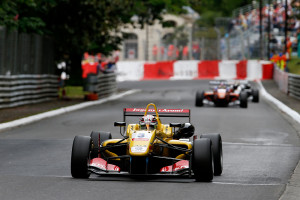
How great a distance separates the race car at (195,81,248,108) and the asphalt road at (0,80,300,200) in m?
2.20

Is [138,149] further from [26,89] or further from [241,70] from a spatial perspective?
[241,70]

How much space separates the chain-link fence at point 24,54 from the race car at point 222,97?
609 centimetres

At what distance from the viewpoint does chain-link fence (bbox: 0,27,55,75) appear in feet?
77.8

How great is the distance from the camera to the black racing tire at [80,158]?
912cm

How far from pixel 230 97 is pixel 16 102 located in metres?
7.08

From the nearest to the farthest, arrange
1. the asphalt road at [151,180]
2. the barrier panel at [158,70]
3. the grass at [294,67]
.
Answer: the asphalt road at [151,180], the grass at [294,67], the barrier panel at [158,70]

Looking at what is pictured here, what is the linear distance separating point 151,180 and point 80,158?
36.2 inches

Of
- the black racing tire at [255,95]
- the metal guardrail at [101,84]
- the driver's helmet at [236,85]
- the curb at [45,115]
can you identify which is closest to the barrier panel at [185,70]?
the metal guardrail at [101,84]

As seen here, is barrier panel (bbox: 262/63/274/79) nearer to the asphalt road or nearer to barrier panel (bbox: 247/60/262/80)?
barrier panel (bbox: 247/60/262/80)

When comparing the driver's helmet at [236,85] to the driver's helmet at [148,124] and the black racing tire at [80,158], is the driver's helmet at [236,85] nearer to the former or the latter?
the driver's helmet at [148,124]

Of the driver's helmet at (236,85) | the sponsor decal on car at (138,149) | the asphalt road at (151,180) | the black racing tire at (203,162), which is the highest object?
the driver's helmet at (236,85)

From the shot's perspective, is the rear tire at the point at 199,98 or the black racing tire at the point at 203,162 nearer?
the black racing tire at the point at 203,162

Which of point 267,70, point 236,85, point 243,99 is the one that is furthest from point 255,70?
point 243,99

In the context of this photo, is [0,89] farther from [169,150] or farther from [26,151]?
[169,150]
